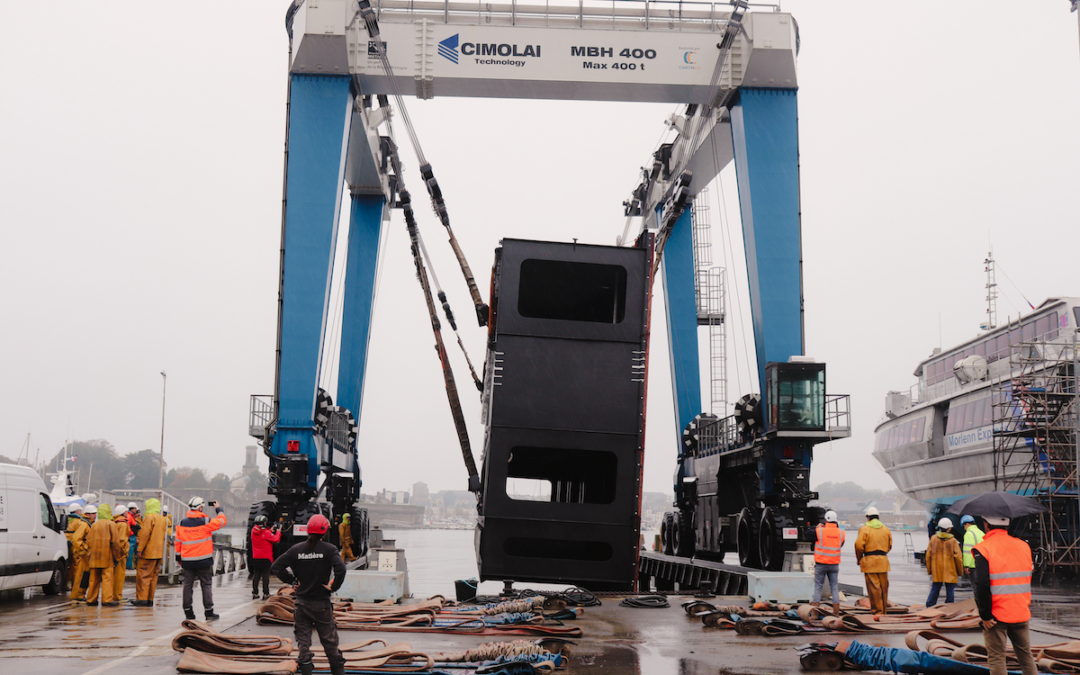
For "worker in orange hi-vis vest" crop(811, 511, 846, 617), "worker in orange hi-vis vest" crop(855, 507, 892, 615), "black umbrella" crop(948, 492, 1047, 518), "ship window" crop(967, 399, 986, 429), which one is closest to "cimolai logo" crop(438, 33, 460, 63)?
"worker in orange hi-vis vest" crop(811, 511, 846, 617)

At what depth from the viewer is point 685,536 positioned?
24172 mm

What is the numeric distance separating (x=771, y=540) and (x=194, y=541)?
10.3 metres

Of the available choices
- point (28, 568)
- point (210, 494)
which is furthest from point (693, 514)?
point (210, 494)

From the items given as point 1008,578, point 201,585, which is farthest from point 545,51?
point 1008,578

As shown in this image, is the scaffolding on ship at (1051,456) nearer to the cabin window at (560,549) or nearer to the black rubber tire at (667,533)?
the black rubber tire at (667,533)

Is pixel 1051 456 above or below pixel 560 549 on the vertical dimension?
above

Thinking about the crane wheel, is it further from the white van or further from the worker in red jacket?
the white van

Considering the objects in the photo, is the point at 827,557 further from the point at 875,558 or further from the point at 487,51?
the point at 487,51

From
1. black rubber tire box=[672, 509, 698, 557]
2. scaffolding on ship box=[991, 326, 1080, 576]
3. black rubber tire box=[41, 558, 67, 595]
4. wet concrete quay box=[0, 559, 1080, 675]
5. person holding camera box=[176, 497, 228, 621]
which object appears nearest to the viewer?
wet concrete quay box=[0, 559, 1080, 675]

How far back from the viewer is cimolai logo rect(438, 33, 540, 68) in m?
19.7

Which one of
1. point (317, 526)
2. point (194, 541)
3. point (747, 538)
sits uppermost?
point (317, 526)

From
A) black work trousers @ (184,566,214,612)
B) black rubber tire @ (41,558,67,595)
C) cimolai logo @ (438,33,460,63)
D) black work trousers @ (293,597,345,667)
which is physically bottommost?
black rubber tire @ (41,558,67,595)

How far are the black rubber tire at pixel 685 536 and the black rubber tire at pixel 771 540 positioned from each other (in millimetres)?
6985

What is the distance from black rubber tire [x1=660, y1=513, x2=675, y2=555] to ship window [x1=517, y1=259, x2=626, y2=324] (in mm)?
12967
